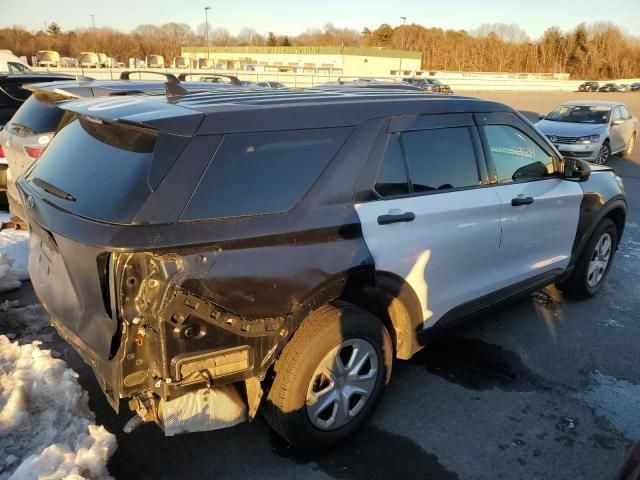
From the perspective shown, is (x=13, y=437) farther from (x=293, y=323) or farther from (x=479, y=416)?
(x=479, y=416)

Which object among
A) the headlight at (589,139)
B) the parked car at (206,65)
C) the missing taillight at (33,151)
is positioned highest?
the parked car at (206,65)

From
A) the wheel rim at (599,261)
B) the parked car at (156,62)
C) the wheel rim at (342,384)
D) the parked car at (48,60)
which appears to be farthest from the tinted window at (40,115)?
the parked car at (156,62)

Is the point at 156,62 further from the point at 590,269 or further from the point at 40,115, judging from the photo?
the point at 590,269

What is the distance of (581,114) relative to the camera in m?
14.3

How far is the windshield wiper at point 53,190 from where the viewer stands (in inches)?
97.1

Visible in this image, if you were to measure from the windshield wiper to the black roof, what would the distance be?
0.41 meters

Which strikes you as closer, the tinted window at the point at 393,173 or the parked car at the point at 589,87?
Answer: the tinted window at the point at 393,173

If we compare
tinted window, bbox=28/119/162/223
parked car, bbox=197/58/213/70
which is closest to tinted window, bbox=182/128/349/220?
tinted window, bbox=28/119/162/223

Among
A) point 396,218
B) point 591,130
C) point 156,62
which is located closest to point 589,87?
point 156,62

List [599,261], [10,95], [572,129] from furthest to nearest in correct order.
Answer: [572,129] < [10,95] < [599,261]

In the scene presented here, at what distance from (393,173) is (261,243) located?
994 millimetres

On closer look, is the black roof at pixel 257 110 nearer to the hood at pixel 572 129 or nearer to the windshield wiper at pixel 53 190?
the windshield wiper at pixel 53 190

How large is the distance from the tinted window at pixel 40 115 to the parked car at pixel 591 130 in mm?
11146

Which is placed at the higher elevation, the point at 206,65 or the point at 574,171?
the point at 206,65
